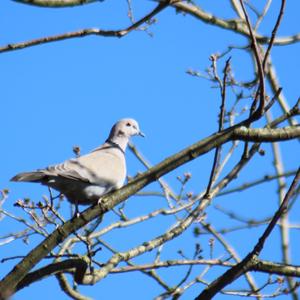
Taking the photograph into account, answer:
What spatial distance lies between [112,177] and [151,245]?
52.3 inches

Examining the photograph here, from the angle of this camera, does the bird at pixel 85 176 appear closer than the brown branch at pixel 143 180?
No

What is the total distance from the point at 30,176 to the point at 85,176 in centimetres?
65

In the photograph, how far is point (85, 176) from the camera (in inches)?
194

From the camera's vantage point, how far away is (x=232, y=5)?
21.8 feet

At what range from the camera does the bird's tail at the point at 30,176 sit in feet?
13.9

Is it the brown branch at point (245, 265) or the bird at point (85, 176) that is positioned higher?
the bird at point (85, 176)

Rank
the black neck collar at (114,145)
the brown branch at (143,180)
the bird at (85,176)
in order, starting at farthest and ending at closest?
the black neck collar at (114,145), the bird at (85,176), the brown branch at (143,180)

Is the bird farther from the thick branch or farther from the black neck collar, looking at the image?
the thick branch

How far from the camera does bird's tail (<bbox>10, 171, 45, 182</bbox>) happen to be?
13.9ft

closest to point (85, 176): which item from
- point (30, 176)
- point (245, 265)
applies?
point (30, 176)

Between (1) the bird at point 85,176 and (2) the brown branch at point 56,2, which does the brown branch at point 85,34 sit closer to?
(2) the brown branch at point 56,2

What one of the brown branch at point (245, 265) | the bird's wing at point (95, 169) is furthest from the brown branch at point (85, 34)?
the brown branch at point (245, 265)

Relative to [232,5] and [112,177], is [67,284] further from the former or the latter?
[232,5]

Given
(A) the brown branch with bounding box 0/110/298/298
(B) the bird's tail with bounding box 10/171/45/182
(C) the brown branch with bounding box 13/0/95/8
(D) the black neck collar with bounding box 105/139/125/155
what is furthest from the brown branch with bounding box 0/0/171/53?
(D) the black neck collar with bounding box 105/139/125/155
